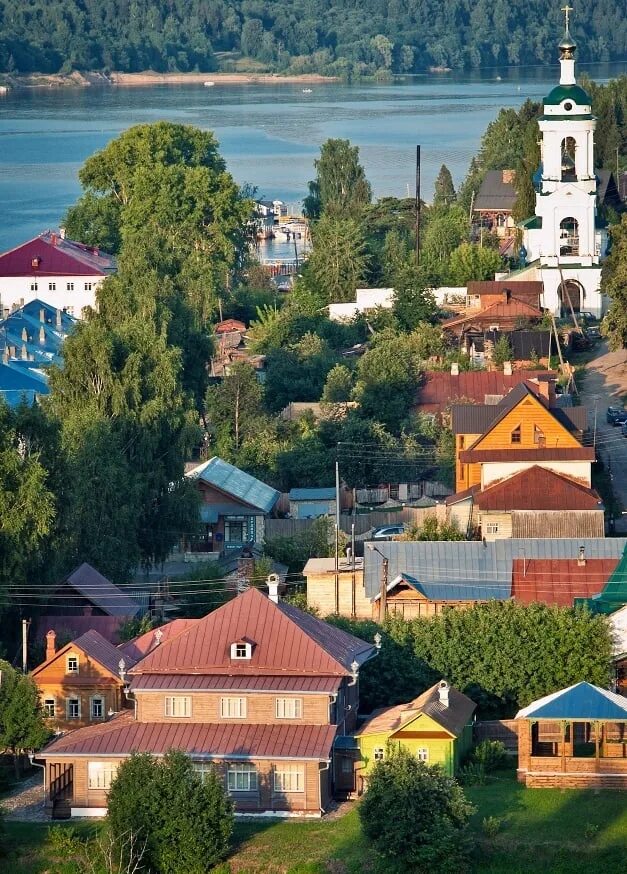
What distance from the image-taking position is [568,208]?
171 ft

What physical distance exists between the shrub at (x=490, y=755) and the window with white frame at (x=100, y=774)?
4.17 meters

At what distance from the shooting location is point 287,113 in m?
157

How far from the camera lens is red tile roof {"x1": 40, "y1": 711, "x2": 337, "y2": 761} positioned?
2347 cm

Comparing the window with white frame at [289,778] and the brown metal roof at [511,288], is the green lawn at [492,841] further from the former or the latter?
the brown metal roof at [511,288]

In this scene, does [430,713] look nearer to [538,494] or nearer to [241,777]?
[241,777]

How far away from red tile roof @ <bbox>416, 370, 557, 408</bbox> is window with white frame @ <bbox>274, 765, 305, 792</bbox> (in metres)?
19.7

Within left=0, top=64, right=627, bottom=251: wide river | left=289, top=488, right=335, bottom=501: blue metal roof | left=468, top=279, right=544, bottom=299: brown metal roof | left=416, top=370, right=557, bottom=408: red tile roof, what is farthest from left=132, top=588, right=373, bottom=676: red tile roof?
left=0, top=64, right=627, bottom=251: wide river

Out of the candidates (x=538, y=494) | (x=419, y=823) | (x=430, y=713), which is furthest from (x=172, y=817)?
(x=538, y=494)

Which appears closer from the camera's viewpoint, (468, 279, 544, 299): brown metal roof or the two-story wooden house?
the two-story wooden house

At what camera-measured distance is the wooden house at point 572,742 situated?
78.2ft

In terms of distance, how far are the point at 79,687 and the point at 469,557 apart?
6.91 metres

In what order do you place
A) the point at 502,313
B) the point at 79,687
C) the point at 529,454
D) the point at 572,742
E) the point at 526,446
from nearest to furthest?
the point at 572,742
the point at 79,687
the point at 529,454
the point at 526,446
the point at 502,313

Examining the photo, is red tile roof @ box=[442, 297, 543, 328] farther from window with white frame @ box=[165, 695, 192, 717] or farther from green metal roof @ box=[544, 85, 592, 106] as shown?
window with white frame @ box=[165, 695, 192, 717]

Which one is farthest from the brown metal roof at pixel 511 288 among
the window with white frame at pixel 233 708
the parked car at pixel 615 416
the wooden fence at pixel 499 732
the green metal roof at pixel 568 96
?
the window with white frame at pixel 233 708
